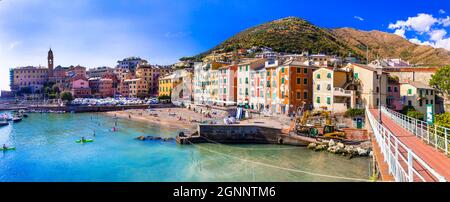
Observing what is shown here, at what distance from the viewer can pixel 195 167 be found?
15820mm

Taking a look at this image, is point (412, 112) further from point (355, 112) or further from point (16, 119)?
point (16, 119)

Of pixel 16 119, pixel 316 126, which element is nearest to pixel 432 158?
pixel 316 126

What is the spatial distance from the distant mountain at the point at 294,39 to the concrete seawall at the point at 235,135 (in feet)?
141

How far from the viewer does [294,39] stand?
76000 millimetres

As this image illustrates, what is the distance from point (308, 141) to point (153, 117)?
23932 millimetres

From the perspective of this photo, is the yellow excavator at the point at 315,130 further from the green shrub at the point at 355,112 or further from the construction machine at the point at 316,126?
the green shrub at the point at 355,112

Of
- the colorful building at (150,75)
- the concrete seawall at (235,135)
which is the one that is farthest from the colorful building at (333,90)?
the colorful building at (150,75)

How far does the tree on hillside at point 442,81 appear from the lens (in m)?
24.9

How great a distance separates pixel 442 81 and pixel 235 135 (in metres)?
18.1

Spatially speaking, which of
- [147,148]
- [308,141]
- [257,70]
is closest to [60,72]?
[257,70]

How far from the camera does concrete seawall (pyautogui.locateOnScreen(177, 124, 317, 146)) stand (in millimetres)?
22828

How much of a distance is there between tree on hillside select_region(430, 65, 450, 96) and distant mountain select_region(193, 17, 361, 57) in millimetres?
33436

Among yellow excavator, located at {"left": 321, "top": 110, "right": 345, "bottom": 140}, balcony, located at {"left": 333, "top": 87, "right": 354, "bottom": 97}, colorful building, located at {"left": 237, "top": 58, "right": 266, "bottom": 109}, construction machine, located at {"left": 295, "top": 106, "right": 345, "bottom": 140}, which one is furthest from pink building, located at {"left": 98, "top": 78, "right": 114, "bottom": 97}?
yellow excavator, located at {"left": 321, "top": 110, "right": 345, "bottom": 140}
